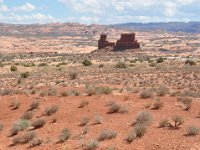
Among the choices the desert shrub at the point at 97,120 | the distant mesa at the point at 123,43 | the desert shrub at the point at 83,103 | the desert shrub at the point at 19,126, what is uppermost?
the desert shrub at the point at 97,120

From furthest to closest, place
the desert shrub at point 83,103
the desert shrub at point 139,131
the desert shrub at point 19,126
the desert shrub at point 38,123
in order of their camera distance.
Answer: the desert shrub at point 83,103, the desert shrub at point 38,123, the desert shrub at point 19,126, the desert shrub at point 139,131

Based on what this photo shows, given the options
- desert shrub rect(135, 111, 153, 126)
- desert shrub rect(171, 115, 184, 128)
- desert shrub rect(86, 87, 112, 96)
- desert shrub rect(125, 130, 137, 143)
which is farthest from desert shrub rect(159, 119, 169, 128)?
desert shrub rect(86, 87, 112, 96)

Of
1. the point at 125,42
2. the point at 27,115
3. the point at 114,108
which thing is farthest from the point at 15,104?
the point at 125,42

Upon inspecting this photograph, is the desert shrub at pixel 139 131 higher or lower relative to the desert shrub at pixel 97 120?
higher

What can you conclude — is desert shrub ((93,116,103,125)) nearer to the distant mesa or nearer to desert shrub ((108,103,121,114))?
Result: desert shrub ((108,103,121,114))

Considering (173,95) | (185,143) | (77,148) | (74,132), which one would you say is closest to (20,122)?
(74,132)

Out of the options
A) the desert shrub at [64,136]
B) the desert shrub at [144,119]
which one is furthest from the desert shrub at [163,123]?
the desert shrub at [64,136]

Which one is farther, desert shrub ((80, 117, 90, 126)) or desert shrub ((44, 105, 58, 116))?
desert shrub ((44, 105, 58, 116))

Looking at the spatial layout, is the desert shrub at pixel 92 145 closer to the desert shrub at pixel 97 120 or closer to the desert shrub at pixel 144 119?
the desert shrub at pixel 144 119

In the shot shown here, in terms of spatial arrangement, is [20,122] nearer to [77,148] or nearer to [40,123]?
[40,123]

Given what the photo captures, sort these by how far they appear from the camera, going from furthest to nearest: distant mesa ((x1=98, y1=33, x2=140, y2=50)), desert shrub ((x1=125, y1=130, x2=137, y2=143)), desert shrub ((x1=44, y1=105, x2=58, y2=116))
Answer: distant mesa ((x1=98, y1=33, x2=140, y2=50)), desert shrub ((x1=44, y1=105, x2=58, y2=116)), desert shrub ((x1=125, y1=130, x2=137, y2=143))

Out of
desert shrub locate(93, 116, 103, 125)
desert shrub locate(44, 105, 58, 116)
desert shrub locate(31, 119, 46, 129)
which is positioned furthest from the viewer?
desert shrub locate(44, 105, 58, 116)

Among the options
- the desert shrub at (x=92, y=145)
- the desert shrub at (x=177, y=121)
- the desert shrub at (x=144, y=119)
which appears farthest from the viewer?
the desert shrub at (x=144, y=119)

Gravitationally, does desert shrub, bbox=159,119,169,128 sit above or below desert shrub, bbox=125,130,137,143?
above
